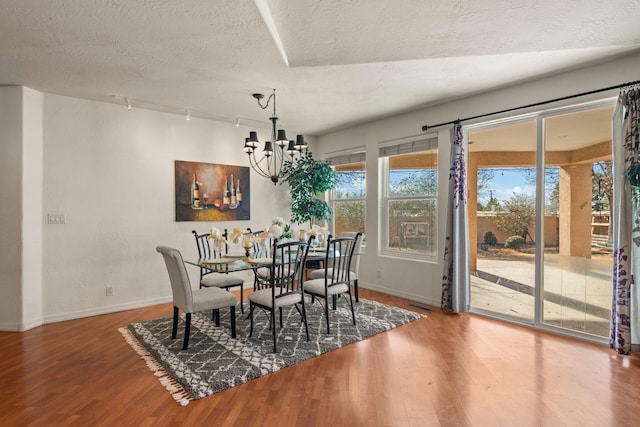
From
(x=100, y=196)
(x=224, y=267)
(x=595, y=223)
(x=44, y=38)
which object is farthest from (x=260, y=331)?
(x=595, y=223)

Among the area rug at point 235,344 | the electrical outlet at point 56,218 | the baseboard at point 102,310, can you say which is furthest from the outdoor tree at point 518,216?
the electrical outlet at point 56,218

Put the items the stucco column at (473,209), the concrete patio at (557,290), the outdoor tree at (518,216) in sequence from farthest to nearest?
the stucco column at (473,209), the outdoor tree at (518,216), the concrete patio at (557,290)

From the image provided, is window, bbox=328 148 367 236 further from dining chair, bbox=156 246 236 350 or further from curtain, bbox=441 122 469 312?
dining chair, bbox=156 246 236 350

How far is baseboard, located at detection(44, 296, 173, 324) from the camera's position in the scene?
3.88 m

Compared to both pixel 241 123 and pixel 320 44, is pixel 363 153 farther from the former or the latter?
pixel 320 44

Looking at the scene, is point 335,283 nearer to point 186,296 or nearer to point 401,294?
point 186,296

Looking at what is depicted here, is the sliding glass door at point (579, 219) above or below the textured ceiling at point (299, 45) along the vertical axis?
below

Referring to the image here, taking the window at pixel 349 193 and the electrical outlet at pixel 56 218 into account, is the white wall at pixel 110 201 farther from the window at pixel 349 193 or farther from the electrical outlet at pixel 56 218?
the window at pixel 349 193

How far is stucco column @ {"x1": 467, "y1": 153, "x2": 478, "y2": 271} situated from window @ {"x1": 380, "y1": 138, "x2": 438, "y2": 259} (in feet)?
1.51

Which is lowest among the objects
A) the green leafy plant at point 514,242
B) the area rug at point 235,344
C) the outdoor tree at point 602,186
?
the area rug at point 235,344

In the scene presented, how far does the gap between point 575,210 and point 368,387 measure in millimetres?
2720

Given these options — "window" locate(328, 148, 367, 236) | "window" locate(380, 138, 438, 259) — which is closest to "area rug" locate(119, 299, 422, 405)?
"window" locate(380, 138, 438, 259)

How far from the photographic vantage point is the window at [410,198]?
182 inches

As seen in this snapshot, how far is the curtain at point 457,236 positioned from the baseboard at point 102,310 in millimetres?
3757
